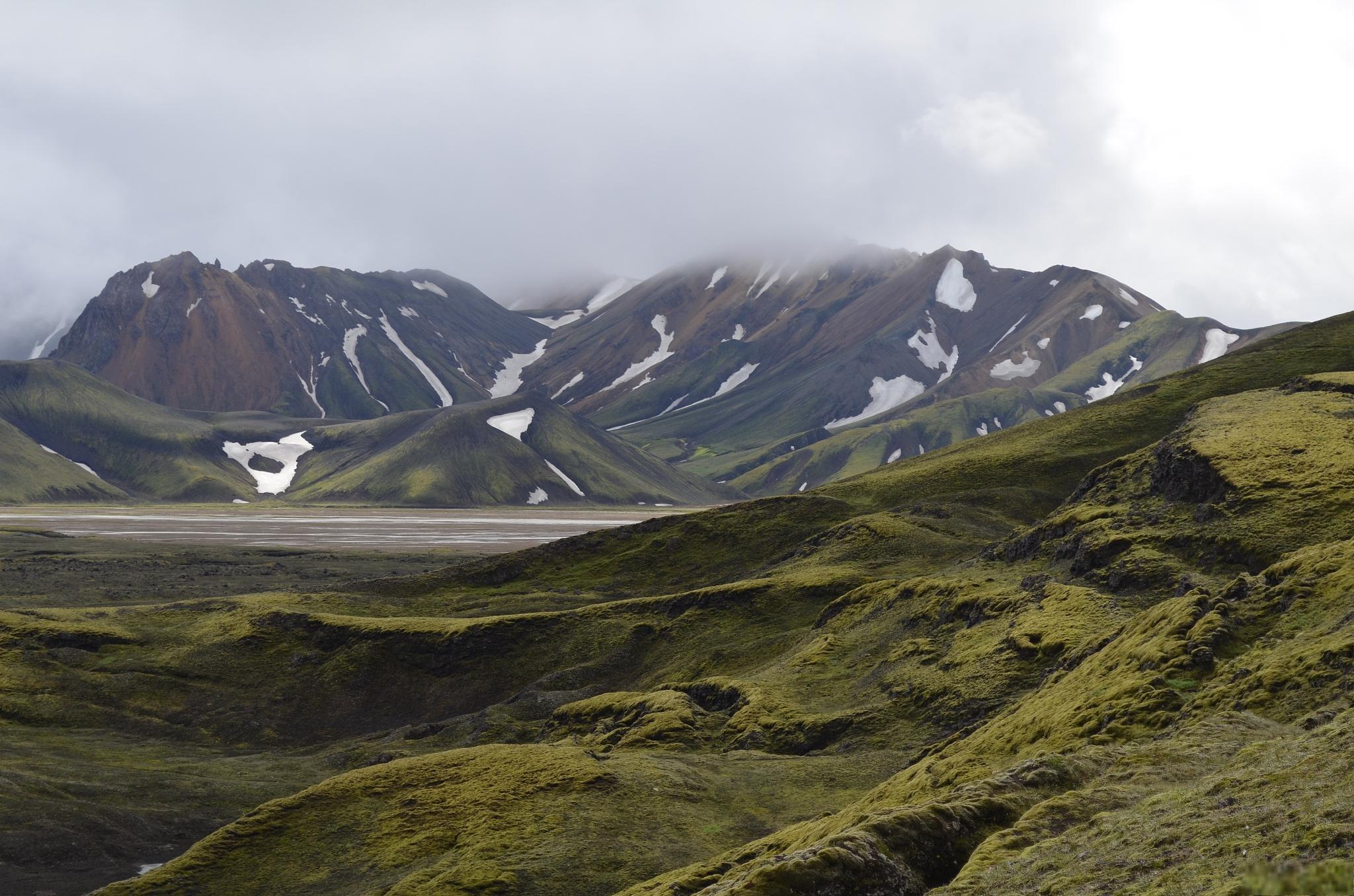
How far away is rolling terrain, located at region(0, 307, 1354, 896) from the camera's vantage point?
2517cm

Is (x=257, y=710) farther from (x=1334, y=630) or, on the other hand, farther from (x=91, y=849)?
(x=1334, y=630)

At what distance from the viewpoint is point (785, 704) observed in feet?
205

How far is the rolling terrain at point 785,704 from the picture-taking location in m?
25.2

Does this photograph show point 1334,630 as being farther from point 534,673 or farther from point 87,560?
point 87,560

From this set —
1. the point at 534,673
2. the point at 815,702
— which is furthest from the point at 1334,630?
the point at 534,673

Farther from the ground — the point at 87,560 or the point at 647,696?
the point at 87,560

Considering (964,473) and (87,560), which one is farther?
(87,560)

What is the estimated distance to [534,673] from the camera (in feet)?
305

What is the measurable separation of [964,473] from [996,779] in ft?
380

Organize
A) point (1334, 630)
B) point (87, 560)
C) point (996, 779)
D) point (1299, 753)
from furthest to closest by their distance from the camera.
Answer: point (87, 560), point (1334, 630), point (996, 779), point (1299, 753)

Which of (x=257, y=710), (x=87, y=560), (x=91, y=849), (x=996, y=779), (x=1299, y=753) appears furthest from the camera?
(x=87, y=560)

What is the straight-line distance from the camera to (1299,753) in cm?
2316

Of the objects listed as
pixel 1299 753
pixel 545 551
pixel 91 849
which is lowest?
pixel 91 849

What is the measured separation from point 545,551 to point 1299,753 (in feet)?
388
